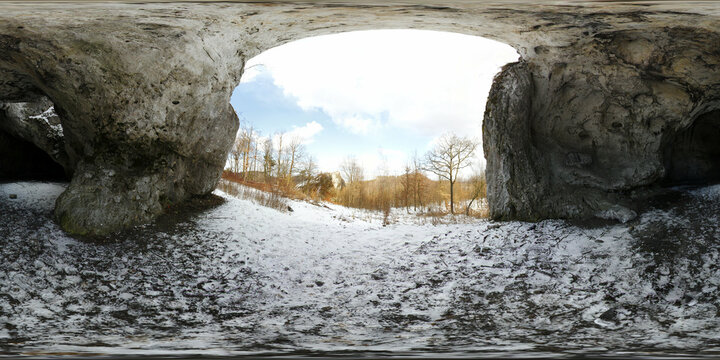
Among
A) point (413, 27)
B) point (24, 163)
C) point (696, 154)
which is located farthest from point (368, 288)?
point (24, 163)

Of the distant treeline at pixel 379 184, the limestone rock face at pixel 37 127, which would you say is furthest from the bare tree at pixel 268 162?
the limestone rock face at pixel 37 127

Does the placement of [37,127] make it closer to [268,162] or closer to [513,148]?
[513,148]

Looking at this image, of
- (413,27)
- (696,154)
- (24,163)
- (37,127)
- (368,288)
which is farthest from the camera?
(24,163)

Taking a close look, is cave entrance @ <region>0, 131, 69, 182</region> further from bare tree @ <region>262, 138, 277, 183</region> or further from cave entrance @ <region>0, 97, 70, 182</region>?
bare tree @ <region>262, 138, 277, 183</region>

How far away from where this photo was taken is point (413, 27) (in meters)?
7.43

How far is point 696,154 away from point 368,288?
32.0 ft

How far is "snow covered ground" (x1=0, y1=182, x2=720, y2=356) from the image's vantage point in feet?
13.4

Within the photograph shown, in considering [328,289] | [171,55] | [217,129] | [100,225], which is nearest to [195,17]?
[171,55]

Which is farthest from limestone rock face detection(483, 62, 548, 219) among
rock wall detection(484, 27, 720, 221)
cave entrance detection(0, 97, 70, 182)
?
cave entrance detection(0, 97, 70, 182)

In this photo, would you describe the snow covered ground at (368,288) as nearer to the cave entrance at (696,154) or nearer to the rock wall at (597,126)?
the rock wall at (597,126)

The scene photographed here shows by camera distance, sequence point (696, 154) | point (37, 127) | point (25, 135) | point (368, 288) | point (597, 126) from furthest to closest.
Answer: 1. point (25, 135)
2. point (37, 127)
3. point (696, 154)
4. point (597, 126)
5. point (368, 288)

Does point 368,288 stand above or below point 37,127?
below

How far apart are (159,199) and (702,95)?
12.4m

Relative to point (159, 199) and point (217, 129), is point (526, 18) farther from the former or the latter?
point (159, 199)
